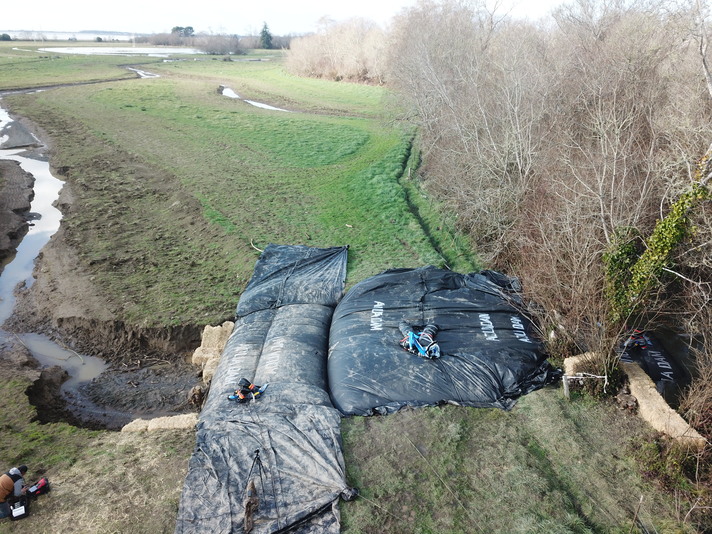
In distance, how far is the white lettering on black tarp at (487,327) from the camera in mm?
9148

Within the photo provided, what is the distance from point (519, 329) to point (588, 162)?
13.9ft

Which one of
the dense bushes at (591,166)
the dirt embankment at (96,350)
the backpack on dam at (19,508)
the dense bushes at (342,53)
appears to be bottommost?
the dirt embankment at (96,350)

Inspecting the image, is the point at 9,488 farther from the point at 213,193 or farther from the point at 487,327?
the point at 213,193

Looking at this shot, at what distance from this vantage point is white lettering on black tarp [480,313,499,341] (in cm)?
915

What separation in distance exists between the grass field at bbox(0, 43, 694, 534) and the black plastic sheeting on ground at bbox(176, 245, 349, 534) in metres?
0.36

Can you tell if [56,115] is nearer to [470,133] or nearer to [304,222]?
[304,222]

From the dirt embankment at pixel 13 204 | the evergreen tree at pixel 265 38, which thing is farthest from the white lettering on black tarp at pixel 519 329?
the evergreen tree at pixel 265 38

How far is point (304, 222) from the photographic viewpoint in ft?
53.0

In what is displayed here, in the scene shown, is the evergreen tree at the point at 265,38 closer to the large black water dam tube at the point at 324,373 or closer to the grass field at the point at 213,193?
the grass field at the point at 213,193

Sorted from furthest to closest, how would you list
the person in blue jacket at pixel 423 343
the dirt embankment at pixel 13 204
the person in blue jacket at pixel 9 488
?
1. the dirt embankment at pixel 13 204
2. the person in blue jacket at pixel 423 343
3. the person in blue jacket at pixel 9 488

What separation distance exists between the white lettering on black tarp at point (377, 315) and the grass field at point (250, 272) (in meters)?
1.87

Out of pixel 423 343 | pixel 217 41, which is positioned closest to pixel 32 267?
pixel 423 343

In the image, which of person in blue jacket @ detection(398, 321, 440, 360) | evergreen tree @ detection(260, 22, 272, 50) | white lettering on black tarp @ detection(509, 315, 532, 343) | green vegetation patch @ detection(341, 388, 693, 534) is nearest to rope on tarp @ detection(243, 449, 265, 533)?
green vegetation patch @ detection(341, 388, 693, 534)

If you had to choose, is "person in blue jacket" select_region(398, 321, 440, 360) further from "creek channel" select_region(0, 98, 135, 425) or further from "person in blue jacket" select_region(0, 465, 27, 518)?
"person in blue jacket" select_region(0, 465, 27, 518)
